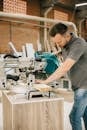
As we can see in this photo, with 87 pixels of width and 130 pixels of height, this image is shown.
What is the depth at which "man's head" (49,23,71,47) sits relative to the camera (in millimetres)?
2422

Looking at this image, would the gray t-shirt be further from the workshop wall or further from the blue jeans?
the workshop wall

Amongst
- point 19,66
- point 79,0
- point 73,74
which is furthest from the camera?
point 79,0

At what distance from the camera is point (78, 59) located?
2.41m

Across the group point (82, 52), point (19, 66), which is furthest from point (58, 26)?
point (19, 66)

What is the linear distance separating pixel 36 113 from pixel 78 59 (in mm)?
648

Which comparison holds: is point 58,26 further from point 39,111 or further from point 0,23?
point 0,23

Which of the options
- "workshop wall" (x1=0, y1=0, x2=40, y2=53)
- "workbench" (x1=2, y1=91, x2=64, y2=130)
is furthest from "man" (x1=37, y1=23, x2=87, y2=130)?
"workshop wall" (x1=0, y1=0, x2=40, y2=53)

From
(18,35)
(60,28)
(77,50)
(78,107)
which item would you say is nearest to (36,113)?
(78,107)

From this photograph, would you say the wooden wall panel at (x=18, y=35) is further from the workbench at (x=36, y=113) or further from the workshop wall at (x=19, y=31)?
the workbench at (x=36, y=113)

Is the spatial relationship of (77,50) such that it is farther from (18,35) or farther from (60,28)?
(18,35)

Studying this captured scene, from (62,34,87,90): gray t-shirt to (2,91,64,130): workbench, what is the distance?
270mm

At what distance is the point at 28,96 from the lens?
7.82 feet

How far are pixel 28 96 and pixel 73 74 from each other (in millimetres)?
502

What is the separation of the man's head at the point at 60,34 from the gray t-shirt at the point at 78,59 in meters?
0.05
